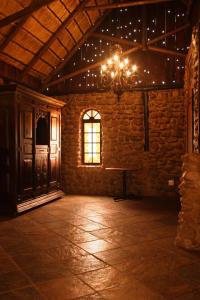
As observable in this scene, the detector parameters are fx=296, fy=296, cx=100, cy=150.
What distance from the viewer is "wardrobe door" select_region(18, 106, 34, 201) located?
5914 mm

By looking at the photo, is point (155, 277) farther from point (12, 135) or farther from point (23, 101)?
point (23, 101)

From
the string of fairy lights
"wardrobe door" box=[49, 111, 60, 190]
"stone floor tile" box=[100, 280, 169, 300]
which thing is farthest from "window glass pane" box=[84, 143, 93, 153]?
"stone floor tile" box=[100, 280, 169, 300]

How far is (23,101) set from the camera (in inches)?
237

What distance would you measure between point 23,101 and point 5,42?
1.31m

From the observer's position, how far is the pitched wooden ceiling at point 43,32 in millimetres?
5723

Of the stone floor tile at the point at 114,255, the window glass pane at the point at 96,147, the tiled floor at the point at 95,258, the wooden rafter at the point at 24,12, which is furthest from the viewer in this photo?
the window glass pane at the point at 96,147

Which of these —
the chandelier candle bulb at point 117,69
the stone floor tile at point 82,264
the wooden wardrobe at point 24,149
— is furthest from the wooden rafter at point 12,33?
the stone floor tile at point 82,264

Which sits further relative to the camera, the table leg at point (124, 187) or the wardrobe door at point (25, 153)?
the table leg at point (124, 187)

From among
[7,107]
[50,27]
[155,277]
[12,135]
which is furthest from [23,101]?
[155,277]

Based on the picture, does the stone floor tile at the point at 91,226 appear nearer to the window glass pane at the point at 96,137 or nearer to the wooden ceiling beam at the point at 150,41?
the window glass pane at the point at 96,137

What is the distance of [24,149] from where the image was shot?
6.06m

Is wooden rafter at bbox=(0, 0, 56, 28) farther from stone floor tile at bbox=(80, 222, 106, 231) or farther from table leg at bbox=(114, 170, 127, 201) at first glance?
table leg at bbox=(114, 170, 127, 201)

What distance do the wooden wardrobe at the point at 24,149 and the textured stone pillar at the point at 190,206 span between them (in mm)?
3228

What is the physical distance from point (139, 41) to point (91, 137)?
115 inches
